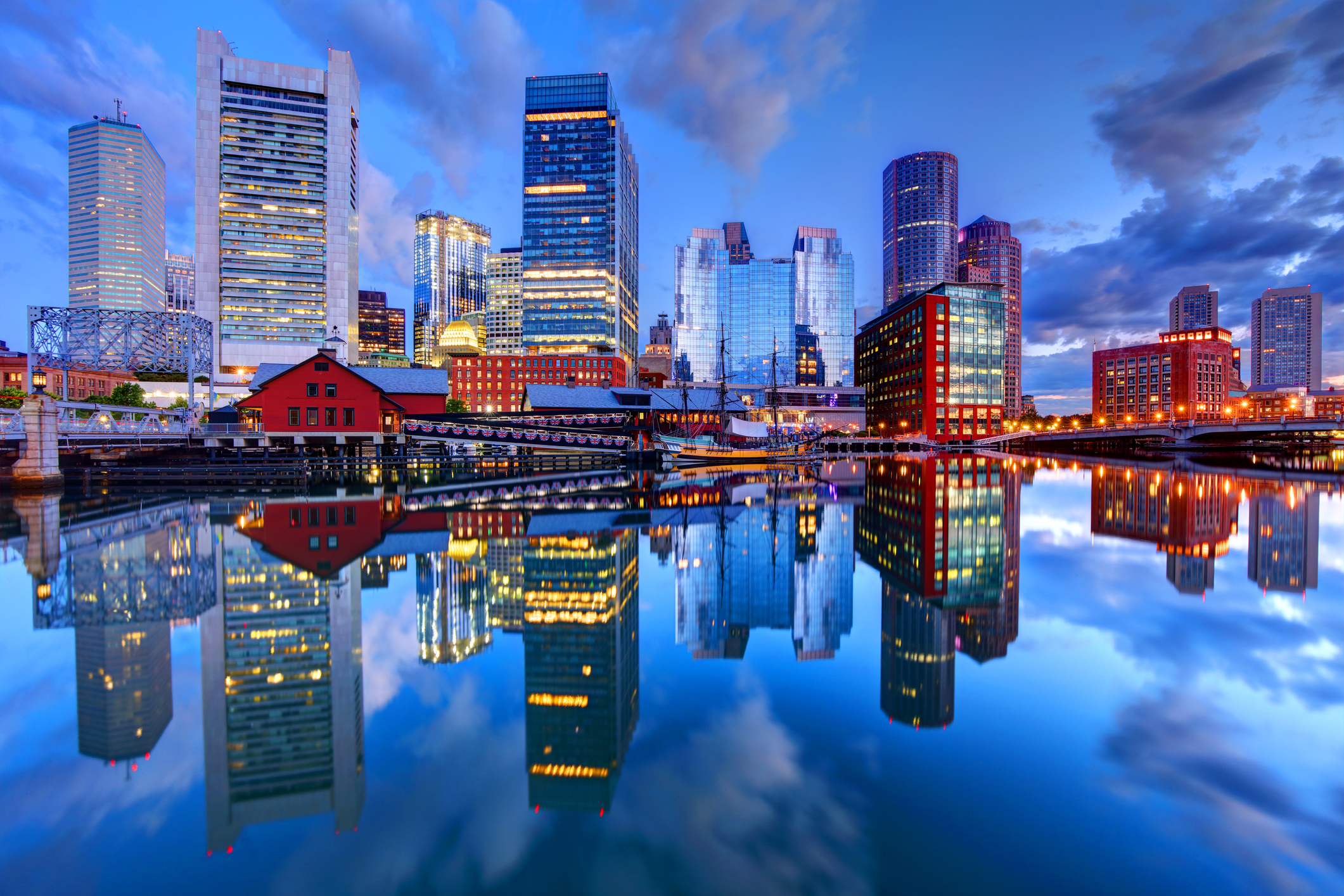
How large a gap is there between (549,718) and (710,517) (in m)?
16.9

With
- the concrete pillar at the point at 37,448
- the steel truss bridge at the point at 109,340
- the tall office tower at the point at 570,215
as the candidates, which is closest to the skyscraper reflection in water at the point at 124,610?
the concrete pillar at the point at 37,448

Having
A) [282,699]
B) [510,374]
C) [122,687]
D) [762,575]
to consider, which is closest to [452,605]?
[282,699]

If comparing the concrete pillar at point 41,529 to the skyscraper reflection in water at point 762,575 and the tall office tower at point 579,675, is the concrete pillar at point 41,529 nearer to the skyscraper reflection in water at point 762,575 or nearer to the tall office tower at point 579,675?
the tall office tower at point 579,675

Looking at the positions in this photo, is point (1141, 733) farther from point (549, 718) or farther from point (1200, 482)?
point (1200, 482)

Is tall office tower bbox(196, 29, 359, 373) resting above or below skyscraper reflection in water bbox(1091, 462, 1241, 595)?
above

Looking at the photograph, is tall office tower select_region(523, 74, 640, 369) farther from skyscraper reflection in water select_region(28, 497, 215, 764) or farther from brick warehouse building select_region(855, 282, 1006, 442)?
A: skyscraper reflection in water select_region(28, 497, 215, 764)

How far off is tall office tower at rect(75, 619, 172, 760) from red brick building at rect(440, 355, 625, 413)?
12307cm

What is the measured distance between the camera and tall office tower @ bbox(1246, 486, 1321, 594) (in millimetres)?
13922

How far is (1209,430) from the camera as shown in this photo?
91625 millimetres

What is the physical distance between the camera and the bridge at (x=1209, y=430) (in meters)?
82.2

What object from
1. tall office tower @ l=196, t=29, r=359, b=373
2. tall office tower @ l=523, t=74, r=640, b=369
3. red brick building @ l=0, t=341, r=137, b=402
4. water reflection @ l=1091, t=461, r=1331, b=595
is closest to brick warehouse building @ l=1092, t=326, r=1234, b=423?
water reflection @ l=1091, t=461, r=1331, b=595

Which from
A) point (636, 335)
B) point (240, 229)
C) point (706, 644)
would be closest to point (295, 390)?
point (706, 644)

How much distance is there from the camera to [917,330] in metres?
121

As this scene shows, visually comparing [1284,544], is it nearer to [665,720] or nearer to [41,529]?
[665,720]
